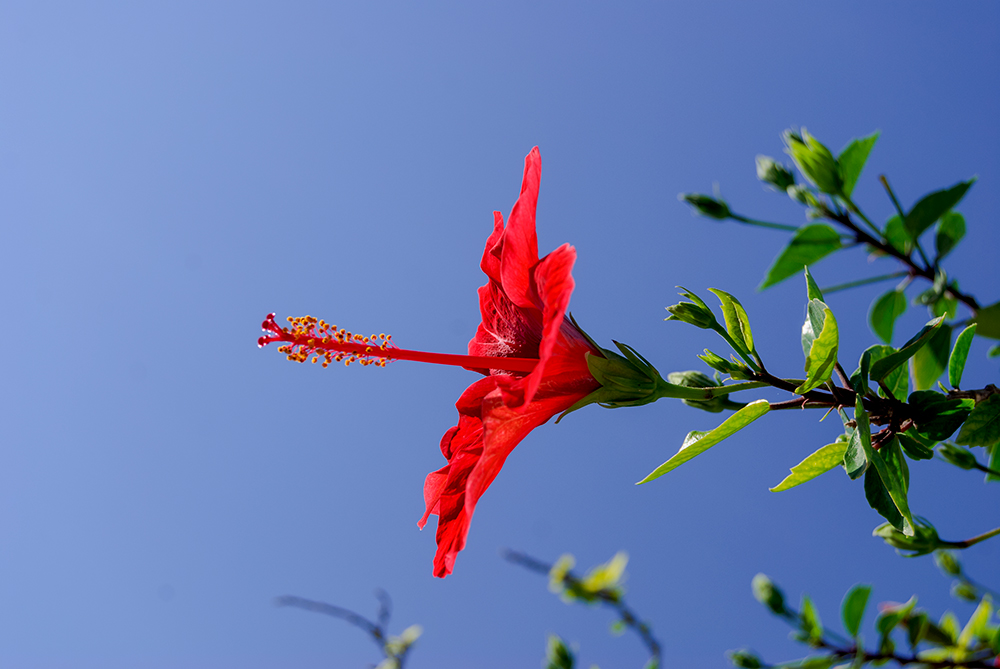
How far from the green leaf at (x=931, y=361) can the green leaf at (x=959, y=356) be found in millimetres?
384

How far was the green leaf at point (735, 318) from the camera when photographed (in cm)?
126

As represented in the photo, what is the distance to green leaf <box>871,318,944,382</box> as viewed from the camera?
3.71 ft

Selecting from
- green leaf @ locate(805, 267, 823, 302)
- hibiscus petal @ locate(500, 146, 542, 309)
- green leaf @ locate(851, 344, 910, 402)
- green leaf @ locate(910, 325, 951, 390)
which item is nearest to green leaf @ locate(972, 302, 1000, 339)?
green leaf @ locate(910, 325, 951, 390)

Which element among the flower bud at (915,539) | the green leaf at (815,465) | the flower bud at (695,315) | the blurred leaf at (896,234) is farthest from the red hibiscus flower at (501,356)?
the blurred leaf at (896,234)

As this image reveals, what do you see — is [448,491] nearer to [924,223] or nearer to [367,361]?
[367,361]

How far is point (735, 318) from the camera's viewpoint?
127 cm

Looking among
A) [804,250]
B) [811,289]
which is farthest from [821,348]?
[804,250]

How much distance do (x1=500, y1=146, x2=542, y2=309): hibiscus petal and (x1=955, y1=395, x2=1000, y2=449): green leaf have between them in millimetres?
769

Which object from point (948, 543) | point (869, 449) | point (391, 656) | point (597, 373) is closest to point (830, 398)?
point (869, 449)

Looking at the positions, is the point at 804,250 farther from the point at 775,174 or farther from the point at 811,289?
the point at 811,289

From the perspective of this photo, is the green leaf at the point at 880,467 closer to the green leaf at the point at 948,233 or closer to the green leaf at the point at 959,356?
the green leaf at the point at 959,356

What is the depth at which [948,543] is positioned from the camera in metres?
1.48

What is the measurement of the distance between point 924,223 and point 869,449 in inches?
41.9

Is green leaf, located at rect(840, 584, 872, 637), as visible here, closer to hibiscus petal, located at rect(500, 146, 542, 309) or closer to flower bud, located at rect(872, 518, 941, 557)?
flower bud, located at rect(872, 518, 941, 557)
